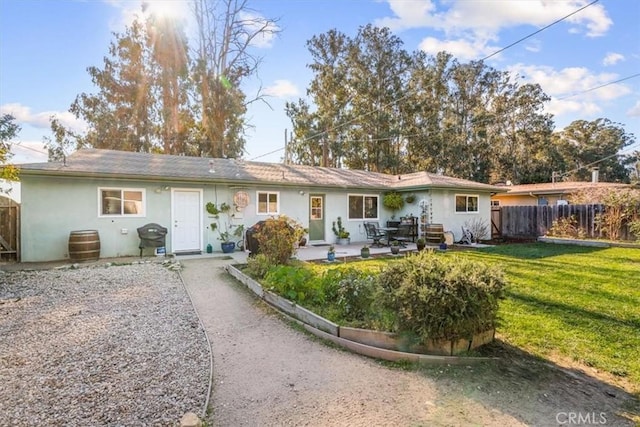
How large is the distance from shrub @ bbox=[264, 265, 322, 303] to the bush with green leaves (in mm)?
1535

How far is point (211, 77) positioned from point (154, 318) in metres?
19.6

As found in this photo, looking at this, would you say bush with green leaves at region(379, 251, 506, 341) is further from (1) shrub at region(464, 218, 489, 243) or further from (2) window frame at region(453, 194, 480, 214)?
(1) shrub at region(464, 218, 489, 243)

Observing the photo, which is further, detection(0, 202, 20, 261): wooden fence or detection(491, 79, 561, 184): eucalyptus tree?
detection(491, 79, 561, 184): eucalyptus tree

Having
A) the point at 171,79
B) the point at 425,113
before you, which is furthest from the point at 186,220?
the point at 425,113

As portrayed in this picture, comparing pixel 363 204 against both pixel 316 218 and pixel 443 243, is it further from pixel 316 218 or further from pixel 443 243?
pixel 443 243

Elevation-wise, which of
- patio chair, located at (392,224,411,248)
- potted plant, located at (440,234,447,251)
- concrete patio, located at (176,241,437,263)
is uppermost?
patio chair, located at (392,224,411,248)

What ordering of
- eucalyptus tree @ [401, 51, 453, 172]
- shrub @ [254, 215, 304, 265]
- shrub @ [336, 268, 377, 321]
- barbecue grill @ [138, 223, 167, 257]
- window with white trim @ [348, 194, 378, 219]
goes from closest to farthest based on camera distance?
shrub @ [336, 268, 377, 321]
shrub @ [254, 215, 304, 265]
barbecue grill @ [138, 223, 167, 257]
window with white trim @ [348, 194, 378, 219]
eucalyptus tree @ [401, 51, 453, 172]

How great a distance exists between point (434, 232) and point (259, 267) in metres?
7.88

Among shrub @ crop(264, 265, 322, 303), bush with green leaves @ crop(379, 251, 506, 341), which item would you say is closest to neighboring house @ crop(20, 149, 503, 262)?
shrub @ crop(264, 265, 322, 303)

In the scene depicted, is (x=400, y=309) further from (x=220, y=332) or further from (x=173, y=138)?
(x=173, y=138)

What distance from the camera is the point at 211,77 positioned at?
821 inches

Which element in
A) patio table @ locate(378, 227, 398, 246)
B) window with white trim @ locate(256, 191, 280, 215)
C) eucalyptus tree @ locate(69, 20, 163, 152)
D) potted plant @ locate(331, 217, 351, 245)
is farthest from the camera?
eucalyptus tree @ locate(69, 20, 163, 152)

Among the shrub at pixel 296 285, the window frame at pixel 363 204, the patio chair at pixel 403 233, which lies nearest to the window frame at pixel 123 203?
the shrub at pixel 296 285

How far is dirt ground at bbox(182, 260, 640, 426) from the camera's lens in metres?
2.43
